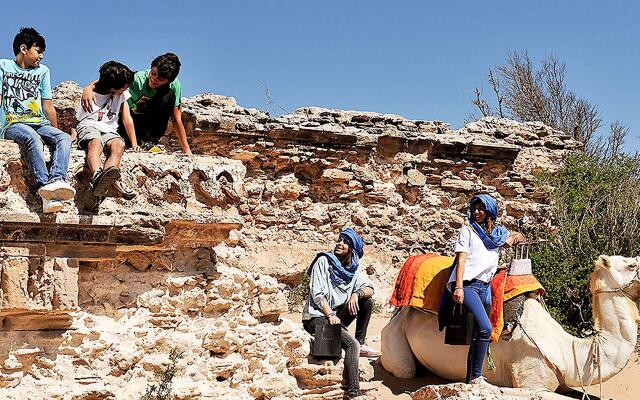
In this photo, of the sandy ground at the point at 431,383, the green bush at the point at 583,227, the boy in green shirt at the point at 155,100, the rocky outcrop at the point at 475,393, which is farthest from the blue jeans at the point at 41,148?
the green bush at the point at 583,227

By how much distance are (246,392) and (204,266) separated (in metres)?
0.95

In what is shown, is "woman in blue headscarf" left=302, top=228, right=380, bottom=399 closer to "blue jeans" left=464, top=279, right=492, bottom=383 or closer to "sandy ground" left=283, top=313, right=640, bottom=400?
"sandy ground" left=283, top=313, right=640, bottom=400

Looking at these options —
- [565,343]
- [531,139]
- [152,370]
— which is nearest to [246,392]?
[152,370]

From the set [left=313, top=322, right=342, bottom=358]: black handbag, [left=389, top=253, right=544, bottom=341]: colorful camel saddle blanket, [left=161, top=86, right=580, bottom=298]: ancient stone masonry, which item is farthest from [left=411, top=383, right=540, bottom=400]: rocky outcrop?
[left=161, top=86, right=580, bottom=298]: ancient stone masonry

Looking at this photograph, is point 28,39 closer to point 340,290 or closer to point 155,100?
point 155,100

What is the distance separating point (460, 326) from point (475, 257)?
0.60m

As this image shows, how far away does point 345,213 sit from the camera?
37.7ft

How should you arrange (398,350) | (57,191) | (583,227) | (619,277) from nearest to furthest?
1. (57,191)
2. (619,277)
3. (398,350)
4. (583,227)

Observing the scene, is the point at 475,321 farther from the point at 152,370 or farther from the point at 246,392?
the point at 152,370

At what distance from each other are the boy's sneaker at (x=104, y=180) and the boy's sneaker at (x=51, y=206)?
24 cm

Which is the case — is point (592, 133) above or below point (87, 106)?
above

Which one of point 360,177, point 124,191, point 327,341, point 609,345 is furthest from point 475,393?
point 360,177

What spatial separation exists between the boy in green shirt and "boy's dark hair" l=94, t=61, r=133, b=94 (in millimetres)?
422

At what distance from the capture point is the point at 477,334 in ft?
20.3
